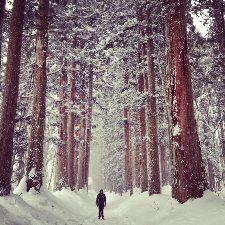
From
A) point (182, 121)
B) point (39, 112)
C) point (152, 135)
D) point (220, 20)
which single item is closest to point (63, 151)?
point (152, 135)

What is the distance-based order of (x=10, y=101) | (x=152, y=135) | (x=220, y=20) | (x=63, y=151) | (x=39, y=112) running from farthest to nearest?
(x=63, y=151) → (x=220, y=20) → (x=152, y=135) → (x=39, y=112) → (x=10, y=101)

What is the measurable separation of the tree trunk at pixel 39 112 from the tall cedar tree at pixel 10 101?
193 cm

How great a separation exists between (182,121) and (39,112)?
264 inches

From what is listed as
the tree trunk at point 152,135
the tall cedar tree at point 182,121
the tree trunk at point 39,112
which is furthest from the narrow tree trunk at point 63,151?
the tall cedar tree at point 182,121

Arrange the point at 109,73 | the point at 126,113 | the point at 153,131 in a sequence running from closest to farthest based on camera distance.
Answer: the point at 153,131
the point at 109,73
the point at 126,113

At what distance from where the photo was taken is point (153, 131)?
1638cm

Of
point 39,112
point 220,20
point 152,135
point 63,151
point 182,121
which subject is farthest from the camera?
point 63,151

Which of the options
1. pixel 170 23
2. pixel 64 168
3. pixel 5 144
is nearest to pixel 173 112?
pixel 170 23

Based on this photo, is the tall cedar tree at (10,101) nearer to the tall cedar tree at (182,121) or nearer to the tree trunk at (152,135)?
the tall cedar tree at (182,121)

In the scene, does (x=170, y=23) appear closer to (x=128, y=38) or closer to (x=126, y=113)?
(x=128, y=38)

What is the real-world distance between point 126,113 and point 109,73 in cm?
614

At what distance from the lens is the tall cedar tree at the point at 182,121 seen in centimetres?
925

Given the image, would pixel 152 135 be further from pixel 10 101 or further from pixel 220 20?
pixel 10 101

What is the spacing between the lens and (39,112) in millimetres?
13914
